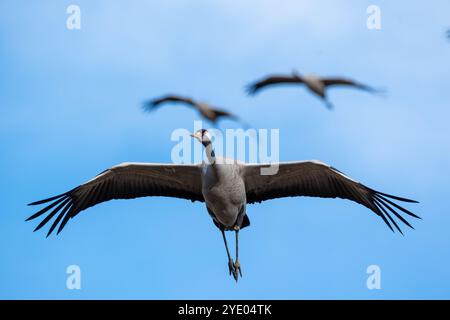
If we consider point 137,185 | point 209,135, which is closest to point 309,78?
point 209,135

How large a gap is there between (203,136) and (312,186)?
258 cm

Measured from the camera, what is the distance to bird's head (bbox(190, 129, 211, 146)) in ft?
43.7

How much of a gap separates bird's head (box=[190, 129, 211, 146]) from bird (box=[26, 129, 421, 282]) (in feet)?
0.99

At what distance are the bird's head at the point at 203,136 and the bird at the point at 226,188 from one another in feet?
0.99

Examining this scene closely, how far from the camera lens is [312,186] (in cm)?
1477

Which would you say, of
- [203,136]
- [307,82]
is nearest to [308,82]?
[307,82]

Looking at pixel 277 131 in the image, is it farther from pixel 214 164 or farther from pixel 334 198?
pixel 334 198

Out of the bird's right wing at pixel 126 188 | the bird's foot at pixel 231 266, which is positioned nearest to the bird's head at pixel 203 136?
the bird's right wing at pixel 126 188

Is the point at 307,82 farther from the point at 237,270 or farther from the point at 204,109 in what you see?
the point at 237,270

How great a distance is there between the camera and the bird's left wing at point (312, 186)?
562 inches

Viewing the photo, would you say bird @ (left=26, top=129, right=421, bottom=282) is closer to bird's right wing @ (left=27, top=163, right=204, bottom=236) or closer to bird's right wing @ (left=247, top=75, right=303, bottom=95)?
bird's right wing @ (left=27, top=163, right=204, bottom=236)

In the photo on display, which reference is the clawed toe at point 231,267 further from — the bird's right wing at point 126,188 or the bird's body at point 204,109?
the bird's body at point 204,109

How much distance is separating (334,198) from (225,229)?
2164 millimetres

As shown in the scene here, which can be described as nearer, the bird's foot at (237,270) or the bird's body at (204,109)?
the bird's body at (204,109)
